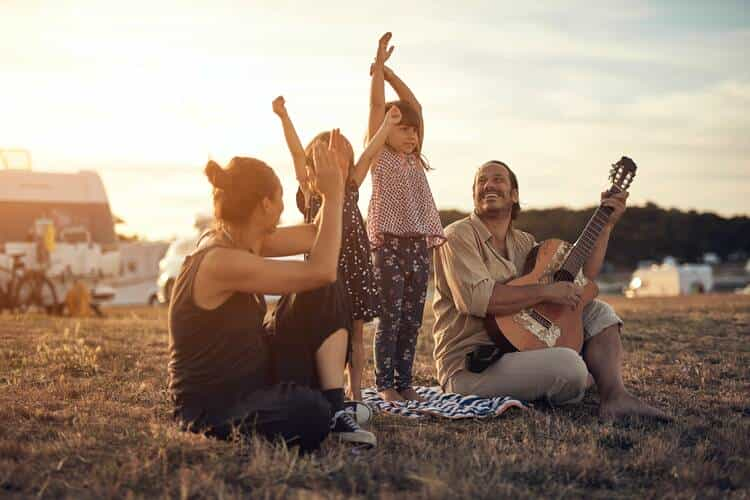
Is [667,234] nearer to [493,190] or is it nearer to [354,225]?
[493,190]

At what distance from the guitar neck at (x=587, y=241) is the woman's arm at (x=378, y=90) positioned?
1260mm

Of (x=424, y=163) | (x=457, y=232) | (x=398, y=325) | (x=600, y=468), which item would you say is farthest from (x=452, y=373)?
(x=600, y=468)

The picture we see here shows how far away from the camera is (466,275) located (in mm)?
4664

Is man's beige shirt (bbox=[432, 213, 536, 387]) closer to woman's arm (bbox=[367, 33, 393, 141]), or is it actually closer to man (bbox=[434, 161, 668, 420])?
man (bbox=[434, 161, 668, 420])

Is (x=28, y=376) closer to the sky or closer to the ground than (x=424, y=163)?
closer to the ground

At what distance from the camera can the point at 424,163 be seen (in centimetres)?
521

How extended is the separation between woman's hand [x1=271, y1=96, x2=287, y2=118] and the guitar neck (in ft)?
5.54

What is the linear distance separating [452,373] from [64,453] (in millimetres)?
2196

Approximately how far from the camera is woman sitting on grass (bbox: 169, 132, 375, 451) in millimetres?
3334

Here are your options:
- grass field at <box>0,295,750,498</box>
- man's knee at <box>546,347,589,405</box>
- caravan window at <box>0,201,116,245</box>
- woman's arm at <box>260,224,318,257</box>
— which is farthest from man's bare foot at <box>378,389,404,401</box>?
caravan window at <box>0,201,116,245</box>

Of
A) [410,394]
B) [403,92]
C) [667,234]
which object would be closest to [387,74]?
[403,92]

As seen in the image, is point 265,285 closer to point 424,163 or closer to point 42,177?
point 424,163

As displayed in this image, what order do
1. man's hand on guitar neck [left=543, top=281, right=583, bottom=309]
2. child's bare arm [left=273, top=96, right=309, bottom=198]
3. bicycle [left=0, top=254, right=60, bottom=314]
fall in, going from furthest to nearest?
bicycle [left=0, top=254, right=60, bottom=314] → child's bare arm [left=273, top=96, right=309, bottom=198] → man's hand on guitar neck [left=543, top=281, right=583, bottom=309]

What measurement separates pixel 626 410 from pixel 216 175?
7.31 feet
